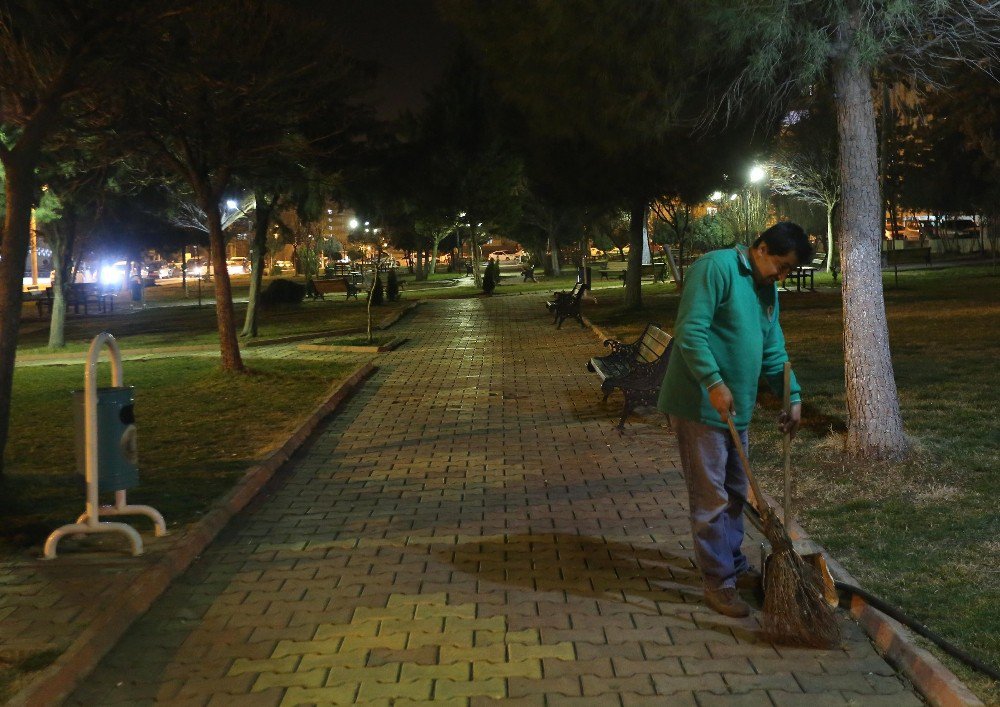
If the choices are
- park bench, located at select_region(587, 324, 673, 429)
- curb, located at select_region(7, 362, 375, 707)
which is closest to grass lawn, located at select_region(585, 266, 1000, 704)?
park bench, located at select_region(587, 324, 673, 429)

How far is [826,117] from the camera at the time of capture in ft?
68.2

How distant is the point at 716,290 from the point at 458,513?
2947 mm

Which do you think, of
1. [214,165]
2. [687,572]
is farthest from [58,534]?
[214,165]

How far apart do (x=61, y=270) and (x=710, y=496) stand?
2138cm

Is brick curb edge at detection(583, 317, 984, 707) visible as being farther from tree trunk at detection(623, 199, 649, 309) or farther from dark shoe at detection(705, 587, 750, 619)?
tree trunk at detection(623, 199, 649, 309)

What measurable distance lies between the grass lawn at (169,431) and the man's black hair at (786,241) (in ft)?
13.8

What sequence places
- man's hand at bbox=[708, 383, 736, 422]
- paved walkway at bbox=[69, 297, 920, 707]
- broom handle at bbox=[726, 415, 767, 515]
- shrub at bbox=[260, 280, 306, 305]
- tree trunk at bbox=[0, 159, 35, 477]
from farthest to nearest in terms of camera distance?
shrub at bbox=[260, 280, 306, 305] → tree trunk at bbox=[0, 159, 35, 477] → broom handle at bbox=[726, 415, 767, 515] → man's hand at bbox=[708, 383, 736, 422] → paved walkway at bbox=[69, 297, 920, 707]

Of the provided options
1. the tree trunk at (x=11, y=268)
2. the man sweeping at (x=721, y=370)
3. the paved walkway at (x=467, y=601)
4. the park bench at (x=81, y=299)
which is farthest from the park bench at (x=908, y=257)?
the man sweeping at (x=721, y=370)

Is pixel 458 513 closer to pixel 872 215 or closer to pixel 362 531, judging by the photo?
pixel 362 531

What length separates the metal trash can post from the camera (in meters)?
6.23

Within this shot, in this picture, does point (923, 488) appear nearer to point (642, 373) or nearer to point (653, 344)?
point (642, 373)

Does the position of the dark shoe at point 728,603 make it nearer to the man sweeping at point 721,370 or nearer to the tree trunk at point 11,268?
the man sweeping at point 721,370

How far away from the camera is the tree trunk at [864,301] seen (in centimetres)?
789

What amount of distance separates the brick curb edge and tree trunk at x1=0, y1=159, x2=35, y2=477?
5.81 m
